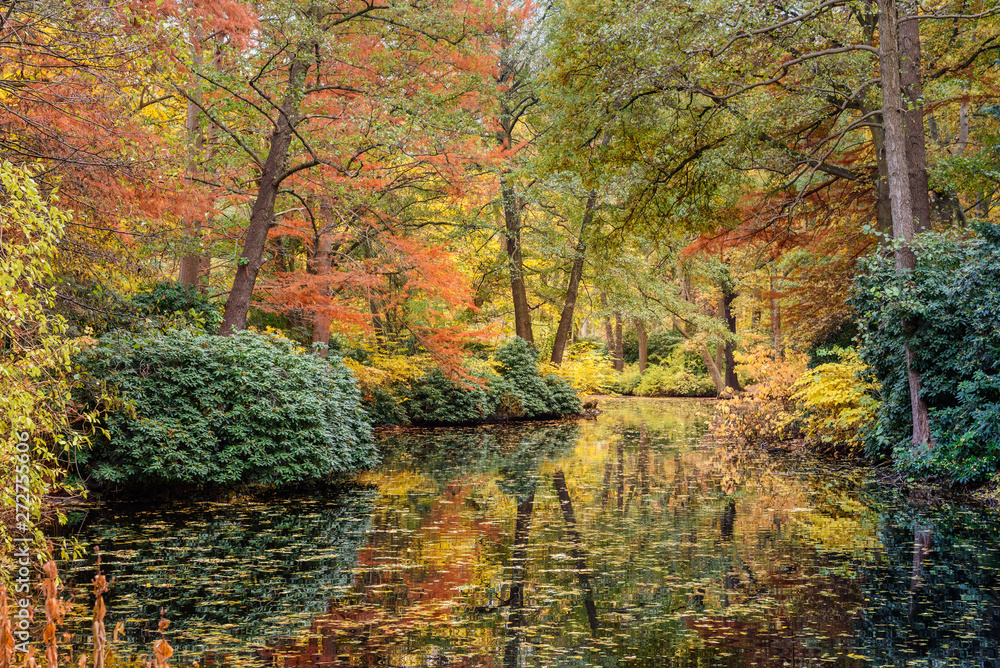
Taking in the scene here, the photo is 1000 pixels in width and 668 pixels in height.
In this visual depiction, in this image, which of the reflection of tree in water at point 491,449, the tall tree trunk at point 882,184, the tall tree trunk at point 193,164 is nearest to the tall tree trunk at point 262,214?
the tall tree trunk at point 193,164

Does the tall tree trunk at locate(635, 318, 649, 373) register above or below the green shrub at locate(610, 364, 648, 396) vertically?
above

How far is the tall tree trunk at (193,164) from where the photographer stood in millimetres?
12508

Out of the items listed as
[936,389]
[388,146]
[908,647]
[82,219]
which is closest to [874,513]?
[936,389]

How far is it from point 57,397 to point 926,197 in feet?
40.6

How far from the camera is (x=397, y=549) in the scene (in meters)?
7.36

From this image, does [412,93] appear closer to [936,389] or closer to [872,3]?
[872,3]

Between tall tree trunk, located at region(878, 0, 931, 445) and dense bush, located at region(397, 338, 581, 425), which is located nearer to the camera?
tall tree trunk, located at region(878, 0, 931, 445)

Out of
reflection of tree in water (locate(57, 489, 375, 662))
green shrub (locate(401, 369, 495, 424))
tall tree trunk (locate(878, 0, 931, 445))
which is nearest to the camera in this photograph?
reflection of tree in water (locate(57, 489, 375, 662))

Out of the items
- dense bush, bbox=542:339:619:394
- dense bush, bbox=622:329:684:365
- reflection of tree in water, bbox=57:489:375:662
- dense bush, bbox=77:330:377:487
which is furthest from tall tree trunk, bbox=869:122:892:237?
dense bush, bbox=622:329:684:365

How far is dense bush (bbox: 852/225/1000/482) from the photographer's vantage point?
31.4 feet

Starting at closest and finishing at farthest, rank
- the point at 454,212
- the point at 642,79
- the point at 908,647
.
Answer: the point at 908,647
the point at 642,79
the point at 454,212

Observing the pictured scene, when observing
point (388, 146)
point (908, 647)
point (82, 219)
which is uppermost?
point (388, 146)

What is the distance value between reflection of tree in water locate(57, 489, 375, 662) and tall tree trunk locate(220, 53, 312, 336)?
3.99m

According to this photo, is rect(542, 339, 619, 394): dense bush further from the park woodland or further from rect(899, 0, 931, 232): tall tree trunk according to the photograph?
rect(899, 0, 931, 232): tall tree trunk
